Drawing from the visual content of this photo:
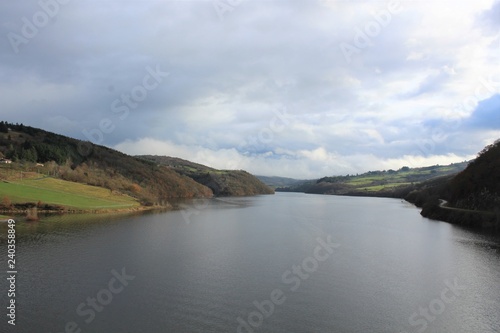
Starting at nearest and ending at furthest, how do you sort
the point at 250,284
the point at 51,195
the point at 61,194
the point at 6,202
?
the point at 250,284 < the point at 6,202 < the point at 51,195 < the point at 61,194

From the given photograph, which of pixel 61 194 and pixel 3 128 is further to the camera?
pixel 3 128

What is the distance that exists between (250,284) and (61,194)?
246 ft

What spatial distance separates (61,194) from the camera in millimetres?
86438

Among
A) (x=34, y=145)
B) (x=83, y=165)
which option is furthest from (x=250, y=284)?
(x=34, y=145)

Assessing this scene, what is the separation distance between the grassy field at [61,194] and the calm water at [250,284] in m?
31.3

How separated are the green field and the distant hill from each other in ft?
20.6

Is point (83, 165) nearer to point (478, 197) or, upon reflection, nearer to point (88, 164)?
point (88, 164)

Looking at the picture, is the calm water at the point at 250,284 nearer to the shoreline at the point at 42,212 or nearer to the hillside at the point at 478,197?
the shoreline at the point at 42,212

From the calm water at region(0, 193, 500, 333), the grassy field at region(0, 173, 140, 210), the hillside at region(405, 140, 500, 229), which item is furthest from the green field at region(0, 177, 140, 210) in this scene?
the hillside at region(405, 140, 500, 229)

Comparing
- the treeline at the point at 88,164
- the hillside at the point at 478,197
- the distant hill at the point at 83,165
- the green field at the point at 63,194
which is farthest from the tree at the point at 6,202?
the hillside at the point at 478,197

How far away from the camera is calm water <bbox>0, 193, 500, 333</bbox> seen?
2070cm

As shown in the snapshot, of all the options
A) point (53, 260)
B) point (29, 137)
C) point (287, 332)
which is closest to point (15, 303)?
point (53, 260)

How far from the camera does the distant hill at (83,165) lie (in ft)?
377

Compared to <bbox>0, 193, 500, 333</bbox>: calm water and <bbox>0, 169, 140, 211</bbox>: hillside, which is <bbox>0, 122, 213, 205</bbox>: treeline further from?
<bbox>0, 193, 500, 333</bbox>: calm water
